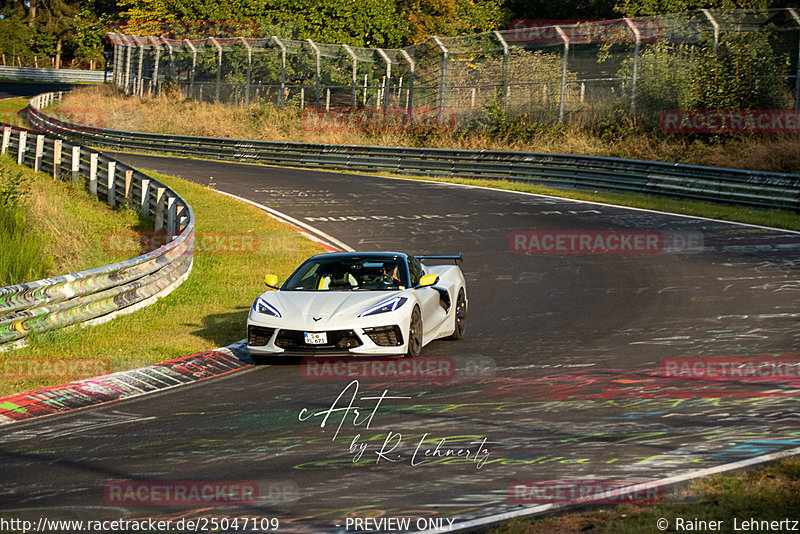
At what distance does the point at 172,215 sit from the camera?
19938mm

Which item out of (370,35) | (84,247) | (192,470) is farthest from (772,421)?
(370,35)

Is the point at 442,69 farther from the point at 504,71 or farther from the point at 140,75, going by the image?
the point at 140,75

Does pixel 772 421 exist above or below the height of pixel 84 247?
above

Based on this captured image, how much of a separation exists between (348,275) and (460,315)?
1.55 m

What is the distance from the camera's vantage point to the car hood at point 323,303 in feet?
35.1

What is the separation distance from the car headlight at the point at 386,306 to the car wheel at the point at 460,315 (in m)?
1.42

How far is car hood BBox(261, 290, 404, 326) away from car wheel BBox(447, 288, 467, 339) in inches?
50.0

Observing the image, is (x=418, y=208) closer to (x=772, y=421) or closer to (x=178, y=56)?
(x=772, y=421)

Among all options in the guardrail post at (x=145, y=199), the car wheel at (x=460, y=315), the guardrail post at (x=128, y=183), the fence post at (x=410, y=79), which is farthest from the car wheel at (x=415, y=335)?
the fence post at (x=410, y=79)

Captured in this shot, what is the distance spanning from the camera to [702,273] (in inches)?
650

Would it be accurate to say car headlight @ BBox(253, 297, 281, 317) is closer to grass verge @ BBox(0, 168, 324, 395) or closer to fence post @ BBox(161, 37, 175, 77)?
grass verge @ BBox(0, 168, 324, 395)

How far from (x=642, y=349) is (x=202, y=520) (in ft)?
21.3

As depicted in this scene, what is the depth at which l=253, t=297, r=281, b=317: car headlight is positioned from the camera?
11.0 metres

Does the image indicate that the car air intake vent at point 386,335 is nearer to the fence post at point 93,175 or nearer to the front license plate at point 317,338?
the front license plate at point 317,338
